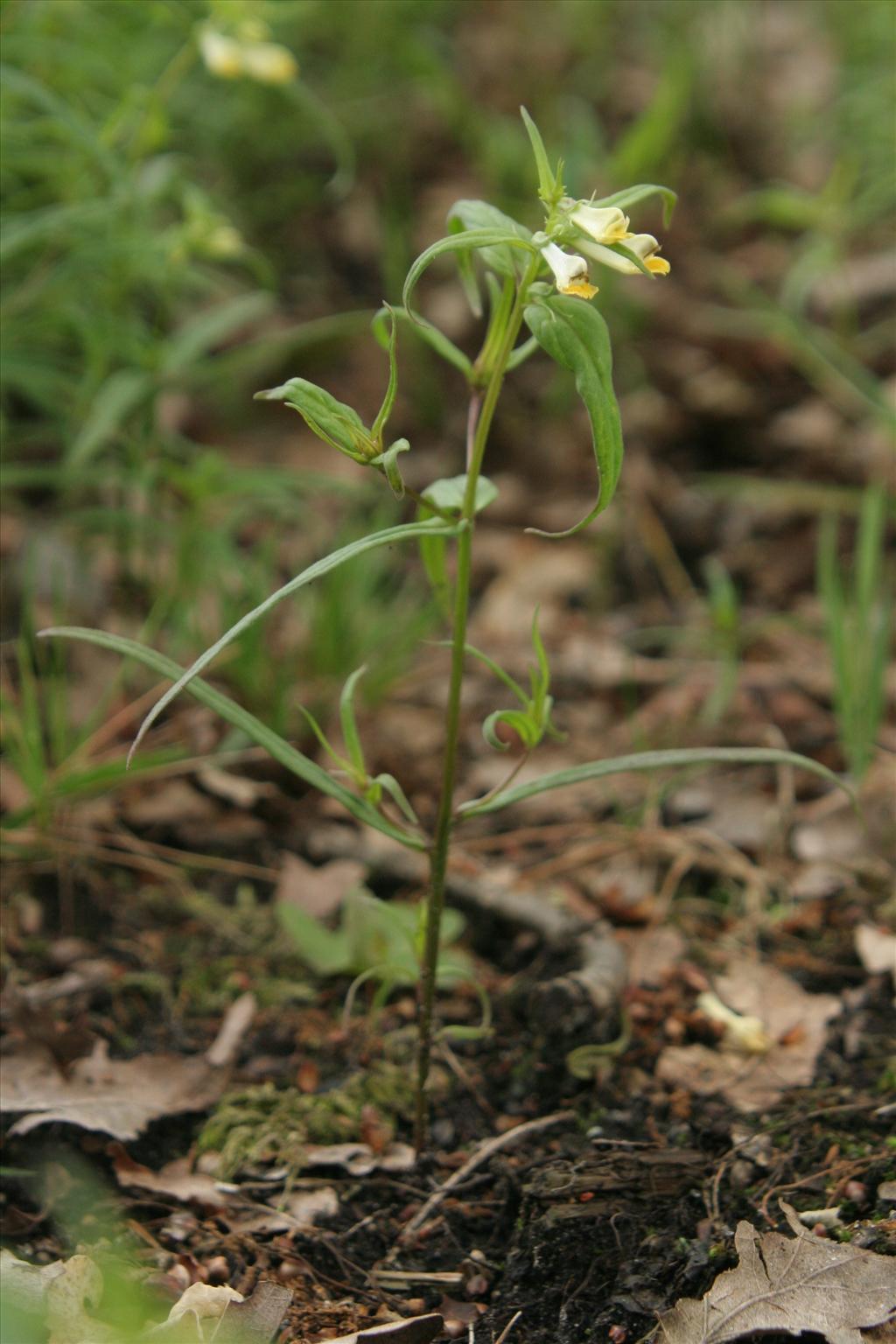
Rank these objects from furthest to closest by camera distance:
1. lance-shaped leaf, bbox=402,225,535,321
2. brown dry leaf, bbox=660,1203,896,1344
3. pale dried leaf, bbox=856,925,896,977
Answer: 1. pale dried leaf, bbox=856,925,896,977
2. brown dry leaf, bbox=660,1203,896,1344
3. lance-shaped leaf, bbox=402,225,535,321

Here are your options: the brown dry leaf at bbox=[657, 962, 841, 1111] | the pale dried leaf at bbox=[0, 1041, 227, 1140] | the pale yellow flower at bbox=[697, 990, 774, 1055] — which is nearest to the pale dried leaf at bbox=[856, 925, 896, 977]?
the brown dry leaf at bbox=[657, 962, 841, 1111]

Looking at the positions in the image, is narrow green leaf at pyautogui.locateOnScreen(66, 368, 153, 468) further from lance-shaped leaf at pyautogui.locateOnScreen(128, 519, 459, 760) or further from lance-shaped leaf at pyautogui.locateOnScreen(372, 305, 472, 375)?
lance-shaped leaf at pyautogui.locateOnScreen(128, 519, 459, 760)

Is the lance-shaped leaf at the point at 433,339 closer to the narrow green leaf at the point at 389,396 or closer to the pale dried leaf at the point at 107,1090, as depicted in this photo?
the narrow green leaf at the point at 389,396

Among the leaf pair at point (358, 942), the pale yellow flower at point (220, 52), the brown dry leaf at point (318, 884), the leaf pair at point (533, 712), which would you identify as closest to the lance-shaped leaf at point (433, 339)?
the leaf pair at point (533, 712)

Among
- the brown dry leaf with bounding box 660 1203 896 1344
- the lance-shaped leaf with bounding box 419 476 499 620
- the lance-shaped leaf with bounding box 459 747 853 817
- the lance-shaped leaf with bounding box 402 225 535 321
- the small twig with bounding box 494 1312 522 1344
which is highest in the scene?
the lance-shaped leaf with bounding box 402 225 535 321

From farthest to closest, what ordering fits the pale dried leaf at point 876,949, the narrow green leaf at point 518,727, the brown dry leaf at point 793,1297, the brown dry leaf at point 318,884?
the brown dry leaf at point 318,884, the pale dried leaf at point 876,949, the narrow green leaf at point 518,727, the brown dry leaf at point 793,1297

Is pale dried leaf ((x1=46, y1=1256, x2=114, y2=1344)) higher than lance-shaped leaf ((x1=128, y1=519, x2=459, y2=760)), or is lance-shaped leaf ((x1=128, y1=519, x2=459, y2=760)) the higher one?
lance-shaped leaf ((x1=128, y1=519, x2=459, y2=760))

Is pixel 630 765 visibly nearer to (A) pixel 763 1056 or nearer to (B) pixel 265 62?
(A) pixel 763 1056
